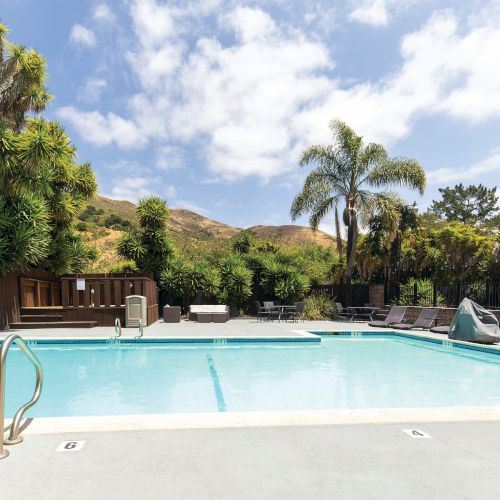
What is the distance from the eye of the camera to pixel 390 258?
18.5 metres

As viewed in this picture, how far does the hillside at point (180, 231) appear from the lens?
158 feet

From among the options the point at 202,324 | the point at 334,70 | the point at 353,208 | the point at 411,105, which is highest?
the point at 334,70

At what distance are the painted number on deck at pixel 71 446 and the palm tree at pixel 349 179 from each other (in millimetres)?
16474

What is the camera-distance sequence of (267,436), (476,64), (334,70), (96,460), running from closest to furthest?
(96,460)
(267,436)
(476,64)
(334,70)

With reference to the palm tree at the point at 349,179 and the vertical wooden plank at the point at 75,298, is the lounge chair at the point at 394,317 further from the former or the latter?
the vertical wooden plank at the point at 75,298

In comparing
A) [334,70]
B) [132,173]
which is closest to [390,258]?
[334,70]

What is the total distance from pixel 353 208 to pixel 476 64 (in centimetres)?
829

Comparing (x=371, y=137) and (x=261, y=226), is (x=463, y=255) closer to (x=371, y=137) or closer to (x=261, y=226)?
(x=371, y=137)

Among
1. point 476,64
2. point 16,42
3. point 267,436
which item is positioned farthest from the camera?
point 16,42

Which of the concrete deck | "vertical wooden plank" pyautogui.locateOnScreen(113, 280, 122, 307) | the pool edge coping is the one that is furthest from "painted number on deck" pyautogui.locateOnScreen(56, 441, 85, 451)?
"vertical wooden plank" pyautogui.locateOnScreen(113, 280, 122, 307)

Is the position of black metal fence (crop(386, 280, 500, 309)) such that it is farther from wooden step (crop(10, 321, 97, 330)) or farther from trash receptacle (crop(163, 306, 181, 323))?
wooden step (crop(10, 321, 97, 330))

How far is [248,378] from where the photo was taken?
7906mm

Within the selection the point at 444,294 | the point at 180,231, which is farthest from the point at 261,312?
the point at 180,231

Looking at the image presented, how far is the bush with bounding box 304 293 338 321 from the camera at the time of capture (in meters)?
18.9
